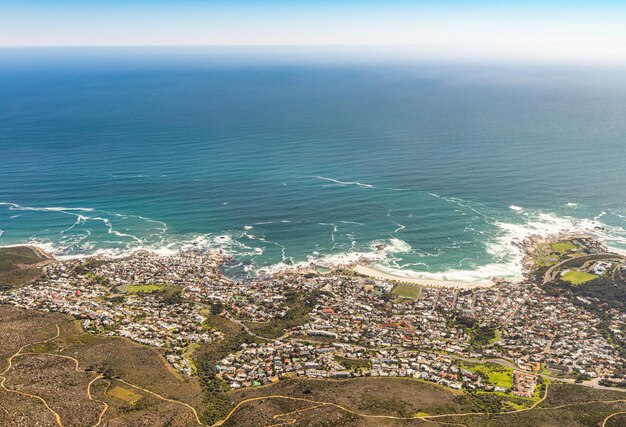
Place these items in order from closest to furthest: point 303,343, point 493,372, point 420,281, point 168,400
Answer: point 168,400 → point 493,372 → point 303,343 → point 420,281

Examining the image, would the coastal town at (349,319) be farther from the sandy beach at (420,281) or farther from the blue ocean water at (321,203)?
the blue ocean water at (321,203)

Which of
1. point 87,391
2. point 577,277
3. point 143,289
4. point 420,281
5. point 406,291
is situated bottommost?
point 87,391

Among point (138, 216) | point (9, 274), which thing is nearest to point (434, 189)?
point (138, 216)

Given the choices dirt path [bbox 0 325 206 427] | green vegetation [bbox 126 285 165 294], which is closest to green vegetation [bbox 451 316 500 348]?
dirt path [bbox 0 325 206 427]

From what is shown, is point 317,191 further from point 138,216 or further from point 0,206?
point 0,206

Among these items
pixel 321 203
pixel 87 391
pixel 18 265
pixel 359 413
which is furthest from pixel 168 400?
pixel 321 203

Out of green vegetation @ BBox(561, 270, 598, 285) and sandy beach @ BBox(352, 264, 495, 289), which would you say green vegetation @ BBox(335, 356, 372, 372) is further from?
green vegetation @ BBox(561, 270, 598, 285)

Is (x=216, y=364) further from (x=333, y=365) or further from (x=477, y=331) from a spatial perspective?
(x=477, y=331)
